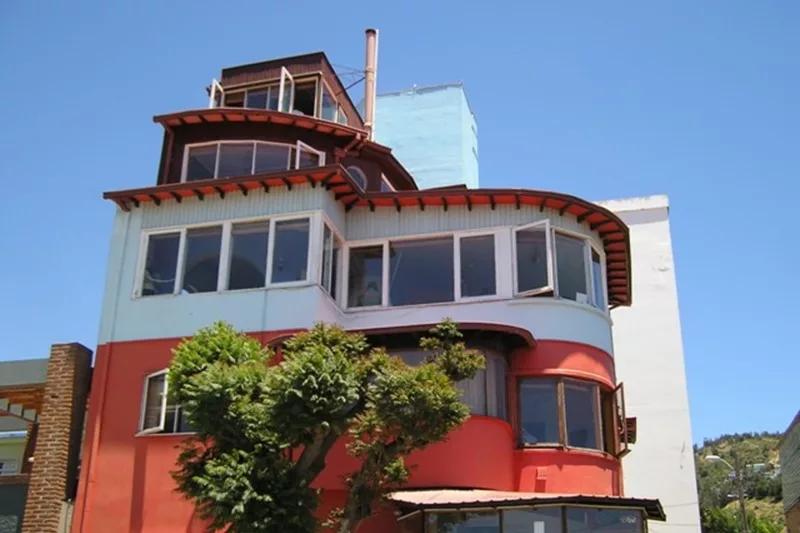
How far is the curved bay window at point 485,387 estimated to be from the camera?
59.1 feet

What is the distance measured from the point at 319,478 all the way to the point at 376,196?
7.13 m

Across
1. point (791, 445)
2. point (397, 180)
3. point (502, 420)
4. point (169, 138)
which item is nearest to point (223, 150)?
point (169, 138)

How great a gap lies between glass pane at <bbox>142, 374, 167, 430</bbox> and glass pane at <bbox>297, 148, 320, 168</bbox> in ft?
21.7

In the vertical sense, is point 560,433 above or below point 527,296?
below

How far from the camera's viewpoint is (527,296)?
781 inches

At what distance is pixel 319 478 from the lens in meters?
17.5

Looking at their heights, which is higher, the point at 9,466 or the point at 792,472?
the point at 792,472

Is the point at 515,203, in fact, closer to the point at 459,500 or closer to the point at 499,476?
the point at 499,476

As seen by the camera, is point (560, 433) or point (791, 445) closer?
point (560, 433)

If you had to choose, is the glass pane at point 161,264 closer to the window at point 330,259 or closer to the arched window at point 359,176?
the window at point 330,259

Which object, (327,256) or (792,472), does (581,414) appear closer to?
(327,256)

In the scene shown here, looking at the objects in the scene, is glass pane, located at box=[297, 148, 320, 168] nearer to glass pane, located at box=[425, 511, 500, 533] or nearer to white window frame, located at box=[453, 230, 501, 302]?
white window frame, located at box=[453, 230, 501, 302]

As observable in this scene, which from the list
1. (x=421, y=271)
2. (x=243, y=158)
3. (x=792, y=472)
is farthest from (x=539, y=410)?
(x=792, y=472)

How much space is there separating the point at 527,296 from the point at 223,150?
8.83 meters
